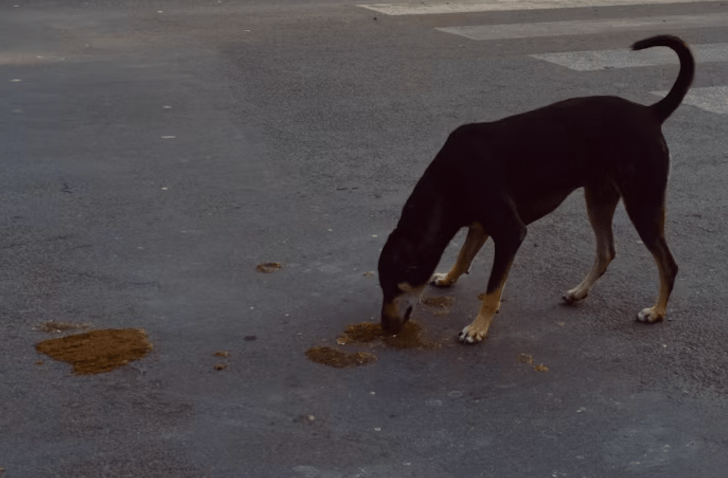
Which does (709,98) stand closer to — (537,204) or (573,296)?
(573,296)

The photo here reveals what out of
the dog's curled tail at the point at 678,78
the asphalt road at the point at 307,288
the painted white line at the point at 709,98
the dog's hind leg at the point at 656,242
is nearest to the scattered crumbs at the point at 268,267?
the asphalt road at the point at 307,288

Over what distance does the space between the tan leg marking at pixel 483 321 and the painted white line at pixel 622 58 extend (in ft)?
19.6

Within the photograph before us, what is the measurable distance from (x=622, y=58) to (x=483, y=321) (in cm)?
665

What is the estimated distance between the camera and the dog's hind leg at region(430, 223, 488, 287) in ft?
17.8

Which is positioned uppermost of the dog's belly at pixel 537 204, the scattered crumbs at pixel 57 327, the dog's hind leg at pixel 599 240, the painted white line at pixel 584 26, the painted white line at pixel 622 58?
the dog's belly at pixel 537 204

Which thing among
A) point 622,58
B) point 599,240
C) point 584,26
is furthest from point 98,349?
point 584,26

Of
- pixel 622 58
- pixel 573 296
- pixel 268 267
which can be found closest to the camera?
pixel 573 296

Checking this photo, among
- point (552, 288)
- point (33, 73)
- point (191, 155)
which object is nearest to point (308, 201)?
point (191, 155)

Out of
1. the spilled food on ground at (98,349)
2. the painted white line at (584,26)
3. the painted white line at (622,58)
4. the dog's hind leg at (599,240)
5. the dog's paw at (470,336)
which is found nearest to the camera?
the spilled food on ground at (98,349)

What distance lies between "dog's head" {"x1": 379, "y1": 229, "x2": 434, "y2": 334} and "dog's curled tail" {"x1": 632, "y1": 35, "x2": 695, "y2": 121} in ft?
4.21

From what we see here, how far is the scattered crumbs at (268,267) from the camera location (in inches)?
229

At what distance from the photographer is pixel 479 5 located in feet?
48.0

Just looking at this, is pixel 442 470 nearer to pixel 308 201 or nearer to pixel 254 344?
pixel 254 344

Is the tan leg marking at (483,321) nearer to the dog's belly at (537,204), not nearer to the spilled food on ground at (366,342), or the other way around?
the spilled food on ground at (366,342)
